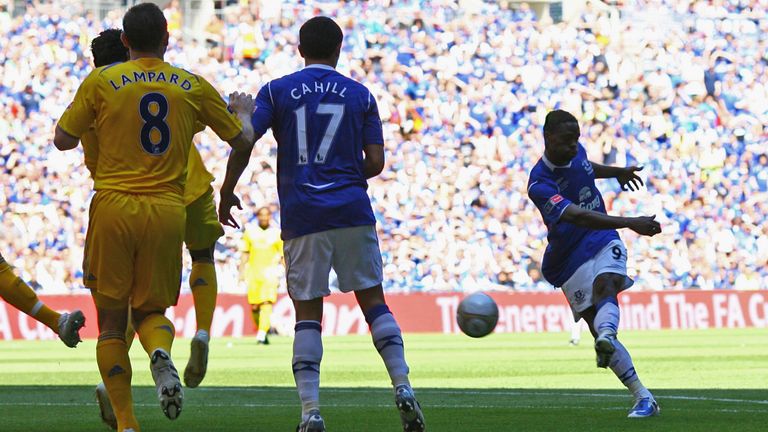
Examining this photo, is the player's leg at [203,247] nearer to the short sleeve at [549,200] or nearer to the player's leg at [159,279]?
the player's leg at [159,279]

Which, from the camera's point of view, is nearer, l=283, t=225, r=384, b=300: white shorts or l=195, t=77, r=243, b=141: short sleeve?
l=195, t=77, r=243, b=141: short sleeve

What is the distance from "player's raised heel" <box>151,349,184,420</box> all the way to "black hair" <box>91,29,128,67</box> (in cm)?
233

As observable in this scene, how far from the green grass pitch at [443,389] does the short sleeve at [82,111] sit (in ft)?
7.54

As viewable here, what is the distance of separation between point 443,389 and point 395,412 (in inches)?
116

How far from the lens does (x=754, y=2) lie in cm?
4116

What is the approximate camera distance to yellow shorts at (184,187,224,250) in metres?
9.86

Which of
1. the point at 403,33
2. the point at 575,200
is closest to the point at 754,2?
the point at 403,33

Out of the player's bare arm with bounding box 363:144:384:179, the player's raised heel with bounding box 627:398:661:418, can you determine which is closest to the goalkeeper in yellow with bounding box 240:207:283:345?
the player's raised heel with bounding box 627:398:661:418

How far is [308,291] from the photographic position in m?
8.16

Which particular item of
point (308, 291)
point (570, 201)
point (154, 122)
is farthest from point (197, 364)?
point (570, 201)

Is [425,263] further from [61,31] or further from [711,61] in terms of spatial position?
[711,61]

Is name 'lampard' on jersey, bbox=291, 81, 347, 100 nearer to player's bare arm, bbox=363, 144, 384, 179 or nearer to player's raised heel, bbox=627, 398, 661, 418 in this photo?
player's bare arm, bbox=363, 144, 384, 179

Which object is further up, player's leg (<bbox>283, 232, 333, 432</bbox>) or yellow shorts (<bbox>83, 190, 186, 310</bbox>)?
yellow shorts (<bbox>83, 190, 186, 310</bbox>)

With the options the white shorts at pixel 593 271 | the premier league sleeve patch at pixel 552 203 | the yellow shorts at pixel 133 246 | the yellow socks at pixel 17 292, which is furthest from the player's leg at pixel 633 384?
the yellow socks at pixel 17 292
